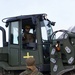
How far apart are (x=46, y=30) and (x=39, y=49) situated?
2.62ft

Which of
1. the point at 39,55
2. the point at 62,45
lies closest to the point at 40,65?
the point at 39,55

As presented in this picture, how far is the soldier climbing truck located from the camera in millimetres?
9538

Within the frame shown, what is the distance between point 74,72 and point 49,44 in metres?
1.44

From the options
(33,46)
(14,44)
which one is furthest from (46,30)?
(14,44)

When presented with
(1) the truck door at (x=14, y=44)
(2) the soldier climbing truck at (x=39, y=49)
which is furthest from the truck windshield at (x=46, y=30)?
(1) the truck door at (x=14, y=44)

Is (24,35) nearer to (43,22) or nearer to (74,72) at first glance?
(43,22)

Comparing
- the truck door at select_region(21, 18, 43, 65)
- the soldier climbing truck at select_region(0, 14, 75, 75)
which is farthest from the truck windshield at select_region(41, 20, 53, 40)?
the truck door at select_region(21, 18, 43, 65)

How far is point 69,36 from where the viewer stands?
9531 mm

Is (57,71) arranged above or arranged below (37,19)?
below

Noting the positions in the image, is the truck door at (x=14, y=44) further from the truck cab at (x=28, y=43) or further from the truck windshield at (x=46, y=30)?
the truck windshield at (x=46, y=30)

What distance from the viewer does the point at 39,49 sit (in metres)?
10.2

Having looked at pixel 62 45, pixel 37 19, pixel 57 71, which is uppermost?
pixel 37 19

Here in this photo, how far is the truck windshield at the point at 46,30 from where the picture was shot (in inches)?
412

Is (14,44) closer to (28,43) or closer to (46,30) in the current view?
(28,43)
